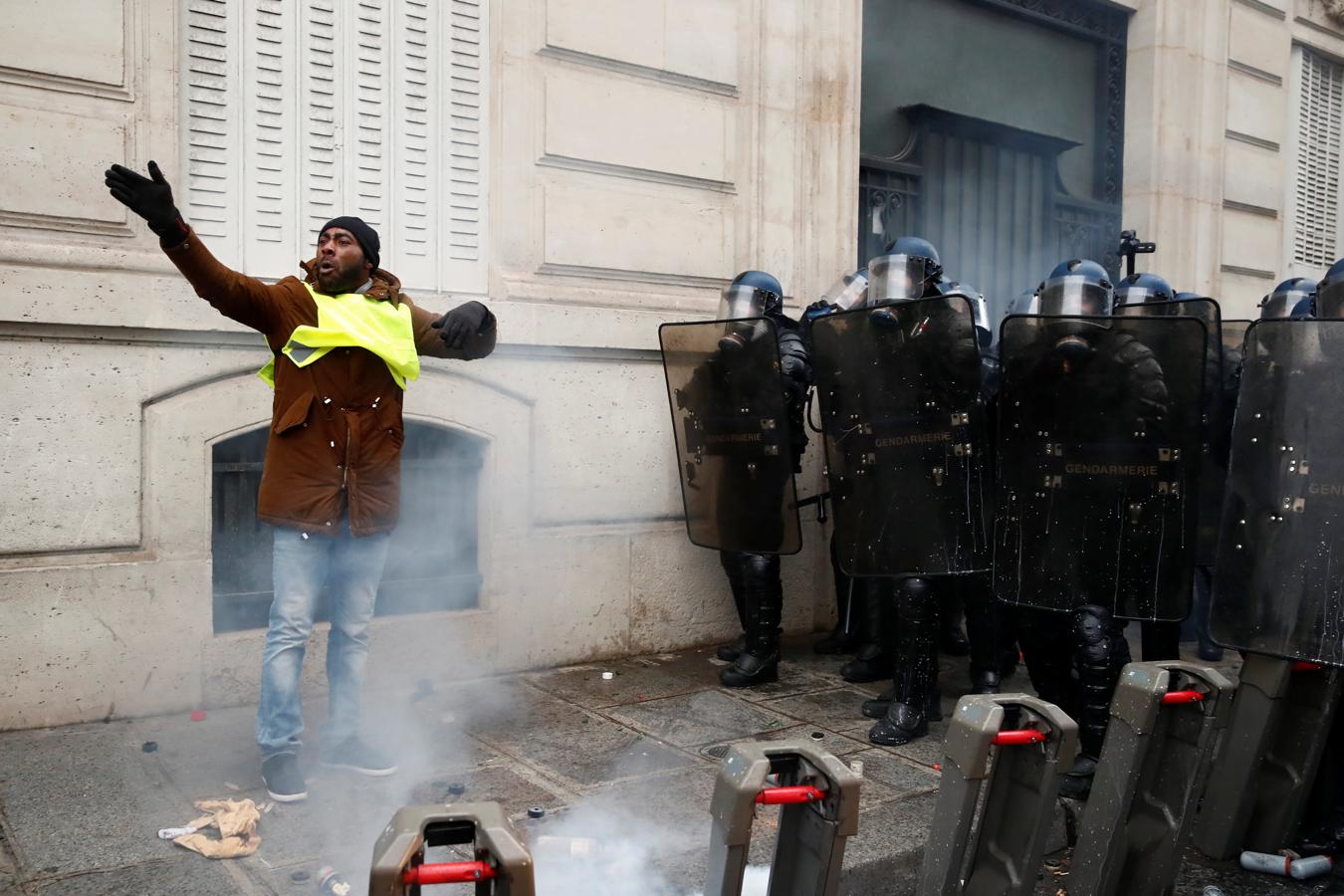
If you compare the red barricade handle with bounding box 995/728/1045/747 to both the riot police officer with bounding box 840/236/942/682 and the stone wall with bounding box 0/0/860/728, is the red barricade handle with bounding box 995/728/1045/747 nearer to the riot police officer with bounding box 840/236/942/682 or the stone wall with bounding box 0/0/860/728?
the riot police officer with bounding box 840/236/942/682

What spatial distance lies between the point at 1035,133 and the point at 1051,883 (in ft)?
21.4

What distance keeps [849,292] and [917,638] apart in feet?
6.26

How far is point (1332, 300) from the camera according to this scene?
14.1ft

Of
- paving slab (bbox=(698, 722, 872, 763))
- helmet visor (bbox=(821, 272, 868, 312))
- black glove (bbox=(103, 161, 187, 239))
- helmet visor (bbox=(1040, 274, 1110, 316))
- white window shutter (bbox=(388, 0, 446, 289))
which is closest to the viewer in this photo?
black glove (bbox=(103, 161, 187, 239))

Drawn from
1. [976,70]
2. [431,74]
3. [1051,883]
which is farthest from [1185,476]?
[976,70]

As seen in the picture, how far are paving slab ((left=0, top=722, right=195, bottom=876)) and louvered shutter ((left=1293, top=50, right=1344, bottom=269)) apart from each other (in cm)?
984

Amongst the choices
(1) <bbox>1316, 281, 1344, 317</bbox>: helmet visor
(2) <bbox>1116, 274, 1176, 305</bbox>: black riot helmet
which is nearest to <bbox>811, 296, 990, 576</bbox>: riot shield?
(1) <bbox>1316, 281, 1344, 317</bbox>: helmet visor

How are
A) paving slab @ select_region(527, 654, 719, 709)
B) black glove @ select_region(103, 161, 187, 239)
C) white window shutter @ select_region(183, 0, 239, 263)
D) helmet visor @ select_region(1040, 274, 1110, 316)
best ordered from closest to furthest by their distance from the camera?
black glove @ select_region(103, 161, 187, 239)
helmet visor @ select_region(1040, 274, 1110, 316)
white window shutter @ select_region(183, 0, 239, 263)
paving slab @ select_region(527, 654, 719, 709)

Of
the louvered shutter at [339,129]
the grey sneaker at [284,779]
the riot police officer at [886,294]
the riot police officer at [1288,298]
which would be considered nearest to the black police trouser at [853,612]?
the riot police officer at [886,294]

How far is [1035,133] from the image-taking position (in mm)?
8648

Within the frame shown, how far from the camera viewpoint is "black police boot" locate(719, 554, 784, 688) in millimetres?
5387

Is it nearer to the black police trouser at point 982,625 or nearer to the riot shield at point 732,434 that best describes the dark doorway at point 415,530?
the riot shield at point 732,434

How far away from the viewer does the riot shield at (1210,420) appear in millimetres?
4148

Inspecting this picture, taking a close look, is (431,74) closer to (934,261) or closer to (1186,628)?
(934,261)
